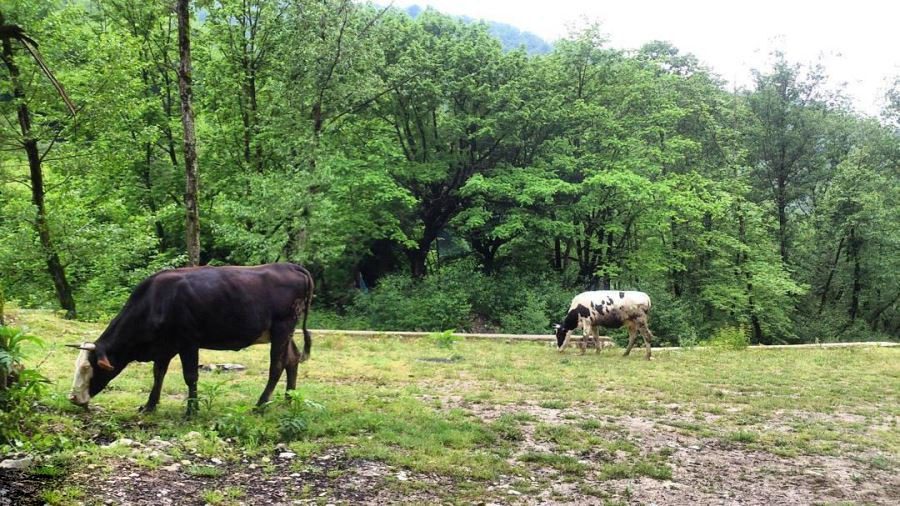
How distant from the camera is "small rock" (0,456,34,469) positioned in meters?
4.66

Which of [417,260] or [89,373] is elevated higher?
[417,260]

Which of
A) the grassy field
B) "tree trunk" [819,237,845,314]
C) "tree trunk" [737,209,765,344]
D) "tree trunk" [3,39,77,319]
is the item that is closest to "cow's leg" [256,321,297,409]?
the grassy field

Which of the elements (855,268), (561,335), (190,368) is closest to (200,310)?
(190,368)

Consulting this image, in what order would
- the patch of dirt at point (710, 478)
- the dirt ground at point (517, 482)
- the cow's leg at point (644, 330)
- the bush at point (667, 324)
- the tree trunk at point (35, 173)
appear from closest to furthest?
1. the dirt ground at point (517, 482)
2. the patch of dirt at point (710, 478)
3. the tree trunk at point (35, 173)
4. the cow's leg at point (644, 330)
5. the bush at point (667, 324)

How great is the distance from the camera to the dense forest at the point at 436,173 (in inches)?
629

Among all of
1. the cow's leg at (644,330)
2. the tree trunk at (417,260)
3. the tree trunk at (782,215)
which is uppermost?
the tree trunk at (782,215)

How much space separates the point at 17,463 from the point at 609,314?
12814 mm

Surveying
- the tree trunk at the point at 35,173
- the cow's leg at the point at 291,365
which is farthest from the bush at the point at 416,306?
the cow's leg at the point at 291,365

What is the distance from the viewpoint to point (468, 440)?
6.86 metres

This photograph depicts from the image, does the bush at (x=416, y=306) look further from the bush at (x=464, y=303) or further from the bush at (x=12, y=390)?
Result: the bush at (x=12, y=390)

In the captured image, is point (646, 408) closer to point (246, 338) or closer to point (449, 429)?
point (449, 429)

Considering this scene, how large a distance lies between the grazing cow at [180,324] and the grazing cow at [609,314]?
32.0ft

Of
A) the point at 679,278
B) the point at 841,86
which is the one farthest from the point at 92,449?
the point at 841,86

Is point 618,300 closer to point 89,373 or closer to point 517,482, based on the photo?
point 517,482
